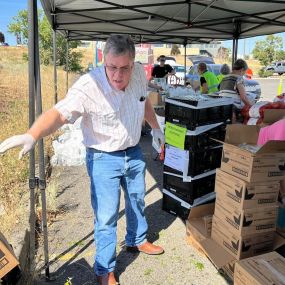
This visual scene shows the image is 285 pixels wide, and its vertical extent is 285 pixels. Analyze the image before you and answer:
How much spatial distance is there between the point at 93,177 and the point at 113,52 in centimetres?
95

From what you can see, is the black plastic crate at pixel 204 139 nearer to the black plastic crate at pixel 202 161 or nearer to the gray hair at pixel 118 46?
the black plastic crate at pixel 202 161

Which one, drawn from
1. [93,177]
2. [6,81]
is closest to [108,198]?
[93,177]

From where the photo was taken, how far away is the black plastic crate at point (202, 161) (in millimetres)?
3829

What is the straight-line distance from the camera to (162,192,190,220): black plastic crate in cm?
404

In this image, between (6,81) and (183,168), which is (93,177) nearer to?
(183,168)

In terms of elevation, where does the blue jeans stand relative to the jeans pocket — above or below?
below

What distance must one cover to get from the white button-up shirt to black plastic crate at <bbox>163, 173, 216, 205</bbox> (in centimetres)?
132

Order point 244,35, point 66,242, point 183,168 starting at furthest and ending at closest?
point 244,35 < point 183,168 < point 66,242

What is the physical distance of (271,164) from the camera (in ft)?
9.26

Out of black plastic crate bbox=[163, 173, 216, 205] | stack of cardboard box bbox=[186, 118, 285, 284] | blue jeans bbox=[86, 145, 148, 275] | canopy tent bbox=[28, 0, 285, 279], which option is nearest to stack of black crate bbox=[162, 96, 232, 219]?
black plastic crate bbox=[163, 173, 216, 205]

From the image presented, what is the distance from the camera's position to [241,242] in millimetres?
2926

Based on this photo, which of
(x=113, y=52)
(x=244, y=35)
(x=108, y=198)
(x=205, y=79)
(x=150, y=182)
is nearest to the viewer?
(x=113, y=52)

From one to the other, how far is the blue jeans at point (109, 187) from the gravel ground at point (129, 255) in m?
0.32

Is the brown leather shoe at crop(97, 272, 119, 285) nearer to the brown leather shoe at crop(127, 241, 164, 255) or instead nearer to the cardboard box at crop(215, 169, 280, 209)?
the brown leather shoe at crop(127, 241, 164, 255)
